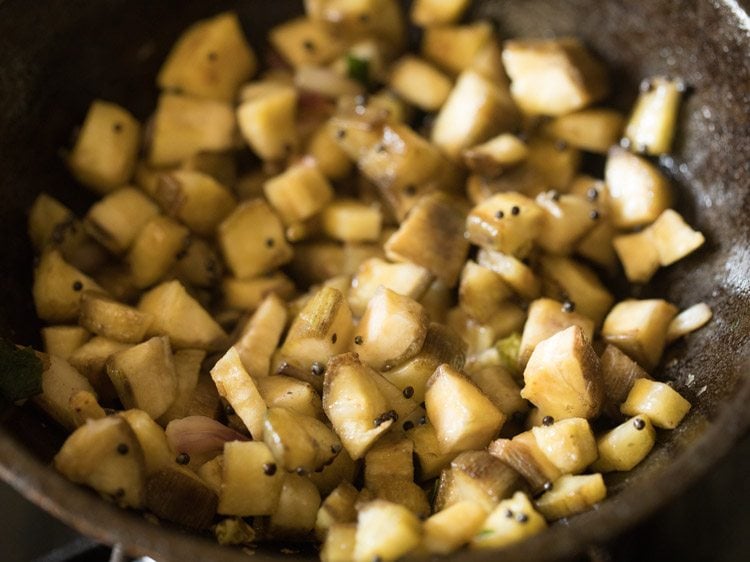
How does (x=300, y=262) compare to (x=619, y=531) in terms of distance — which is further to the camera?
(x=300, y=262)

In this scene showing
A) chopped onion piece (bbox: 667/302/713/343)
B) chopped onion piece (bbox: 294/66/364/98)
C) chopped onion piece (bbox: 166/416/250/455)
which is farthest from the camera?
chopped onion piece (bbox: 294/66/364/98)

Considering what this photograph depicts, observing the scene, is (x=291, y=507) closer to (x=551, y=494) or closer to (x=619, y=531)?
(x=551, y=494)

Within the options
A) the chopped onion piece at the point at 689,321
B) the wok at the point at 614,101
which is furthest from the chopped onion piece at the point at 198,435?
the chopped onion piece at the point at 689,321

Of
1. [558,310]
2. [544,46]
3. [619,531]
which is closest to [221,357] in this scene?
[558,310]

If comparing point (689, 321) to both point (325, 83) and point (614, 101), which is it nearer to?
point (614, 101)

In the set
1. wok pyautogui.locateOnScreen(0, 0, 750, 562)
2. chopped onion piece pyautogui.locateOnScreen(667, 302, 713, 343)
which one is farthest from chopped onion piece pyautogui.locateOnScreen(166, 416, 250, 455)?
chopped onion piece pyautogui.locateOnScreen(667, 302, 713, 343)

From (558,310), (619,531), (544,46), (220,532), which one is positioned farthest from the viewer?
(544,46)

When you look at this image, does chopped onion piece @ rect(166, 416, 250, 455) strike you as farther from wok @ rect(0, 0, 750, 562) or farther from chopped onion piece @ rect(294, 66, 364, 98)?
chopped onion piece @ rect(294, 66, 364, 98)
